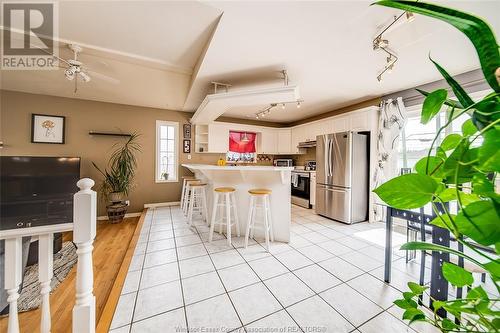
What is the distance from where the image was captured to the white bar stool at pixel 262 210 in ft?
8.17

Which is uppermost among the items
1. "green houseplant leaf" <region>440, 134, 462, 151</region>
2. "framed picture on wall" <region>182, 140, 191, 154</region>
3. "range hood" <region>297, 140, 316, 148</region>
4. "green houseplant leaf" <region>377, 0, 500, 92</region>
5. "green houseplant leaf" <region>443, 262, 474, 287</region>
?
"range hood" <region>297, 140, 316, 148</region>

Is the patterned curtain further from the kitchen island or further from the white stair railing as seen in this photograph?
the white stair railing

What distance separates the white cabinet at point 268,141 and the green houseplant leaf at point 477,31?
5.37 m

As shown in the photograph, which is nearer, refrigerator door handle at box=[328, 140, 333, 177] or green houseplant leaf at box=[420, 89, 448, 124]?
green houseplant leaf at box=[420, 89, 448, 124]

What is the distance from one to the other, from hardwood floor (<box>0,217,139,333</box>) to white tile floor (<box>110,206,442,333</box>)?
242 mm

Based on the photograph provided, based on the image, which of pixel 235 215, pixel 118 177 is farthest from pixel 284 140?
pixel 118 177

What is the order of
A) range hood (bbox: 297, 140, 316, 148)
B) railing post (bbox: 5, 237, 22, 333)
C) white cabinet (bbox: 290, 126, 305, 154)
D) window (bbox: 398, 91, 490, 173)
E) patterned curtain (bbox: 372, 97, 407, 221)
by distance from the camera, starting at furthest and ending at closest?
white cabinet (bbox: 290, 126, 305, 154)
range hood (bbox: 297, 140, 316, 148)
patterned curtain (bbox: 372, 97, 407, 221)
window (bbox: 398, 91, 490, 173)
railing post (bbox: 5, 237, 22, 333)

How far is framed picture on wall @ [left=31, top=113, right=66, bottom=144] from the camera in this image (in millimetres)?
3586

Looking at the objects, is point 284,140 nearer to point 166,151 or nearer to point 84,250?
point 166,151

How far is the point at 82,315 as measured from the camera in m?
1.15

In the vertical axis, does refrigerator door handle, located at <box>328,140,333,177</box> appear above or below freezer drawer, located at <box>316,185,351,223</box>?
above

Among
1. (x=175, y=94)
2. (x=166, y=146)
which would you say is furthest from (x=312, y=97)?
(x=166, y=146)

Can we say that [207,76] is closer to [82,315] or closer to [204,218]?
[204,218]

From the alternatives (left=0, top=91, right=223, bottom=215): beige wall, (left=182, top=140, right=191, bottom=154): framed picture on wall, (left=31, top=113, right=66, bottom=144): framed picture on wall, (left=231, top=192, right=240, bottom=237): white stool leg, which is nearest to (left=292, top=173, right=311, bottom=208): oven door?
(left=231, top=192, right=240, bottom=237): white stool leg
